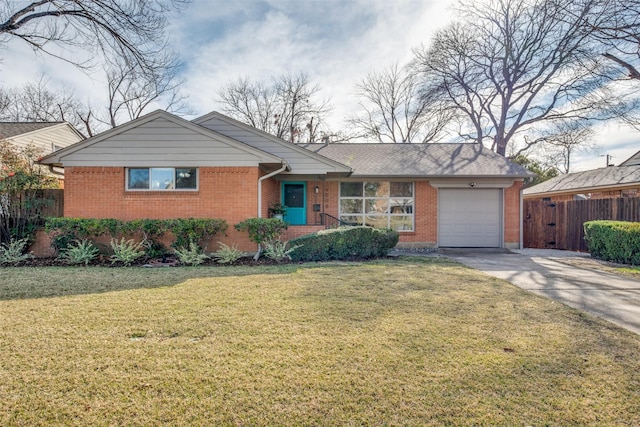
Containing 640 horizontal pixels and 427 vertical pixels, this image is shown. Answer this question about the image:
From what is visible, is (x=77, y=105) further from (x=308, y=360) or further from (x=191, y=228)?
(x=308, y=360)

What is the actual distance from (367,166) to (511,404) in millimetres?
11136

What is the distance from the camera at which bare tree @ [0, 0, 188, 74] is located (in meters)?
9.02

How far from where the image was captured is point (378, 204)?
12.9 m

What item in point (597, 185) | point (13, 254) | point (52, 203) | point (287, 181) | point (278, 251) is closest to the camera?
point (13, 254)

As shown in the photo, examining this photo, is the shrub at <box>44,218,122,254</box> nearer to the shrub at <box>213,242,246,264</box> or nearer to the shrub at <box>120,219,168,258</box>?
the shrub at <box>120,219,168,258</box>

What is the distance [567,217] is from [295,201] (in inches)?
432

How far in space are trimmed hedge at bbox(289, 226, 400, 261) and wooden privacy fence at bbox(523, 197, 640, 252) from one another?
8429 millimetres

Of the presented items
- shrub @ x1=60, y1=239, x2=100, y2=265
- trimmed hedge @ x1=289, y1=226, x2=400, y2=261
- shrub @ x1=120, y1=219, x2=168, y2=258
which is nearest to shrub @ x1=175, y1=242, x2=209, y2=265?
shrub @ x1=120, y1=219, x2=168, y2=258

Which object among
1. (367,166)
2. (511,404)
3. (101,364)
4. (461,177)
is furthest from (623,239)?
(101,364)

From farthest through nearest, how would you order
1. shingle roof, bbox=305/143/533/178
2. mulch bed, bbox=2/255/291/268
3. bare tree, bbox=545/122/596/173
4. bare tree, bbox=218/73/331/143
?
bare tree, bbox=218/73/331/143
bare tree, bbox=545/122/596/173
shingle roof, bbox=305/143/533/178
mulch bed, bbox=2/255/291/268

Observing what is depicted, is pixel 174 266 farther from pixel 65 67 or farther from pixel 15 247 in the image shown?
pixel 65 67

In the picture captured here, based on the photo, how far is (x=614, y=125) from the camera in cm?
1580

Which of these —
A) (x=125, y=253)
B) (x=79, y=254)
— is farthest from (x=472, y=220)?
(x=79, y=254)

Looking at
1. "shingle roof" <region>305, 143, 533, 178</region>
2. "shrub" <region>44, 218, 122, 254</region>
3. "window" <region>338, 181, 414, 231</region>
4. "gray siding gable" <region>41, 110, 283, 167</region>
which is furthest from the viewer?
"window" <region>338, 181, 414, 231</region>
